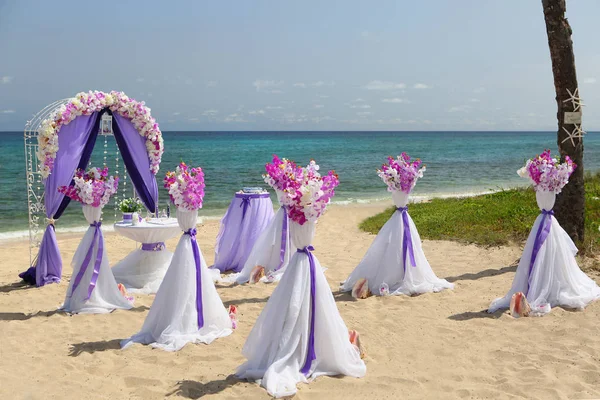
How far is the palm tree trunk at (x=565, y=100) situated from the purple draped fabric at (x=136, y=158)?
7.34 meters

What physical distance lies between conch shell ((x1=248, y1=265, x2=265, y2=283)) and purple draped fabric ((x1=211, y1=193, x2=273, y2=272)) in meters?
0.87

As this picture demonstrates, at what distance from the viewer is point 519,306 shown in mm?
7605

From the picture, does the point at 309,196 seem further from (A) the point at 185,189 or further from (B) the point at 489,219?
(B) the point at 489,219

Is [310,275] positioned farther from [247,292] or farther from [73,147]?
[73,147]

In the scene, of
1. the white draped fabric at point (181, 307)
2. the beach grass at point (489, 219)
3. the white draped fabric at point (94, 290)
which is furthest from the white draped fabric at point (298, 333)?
the beach grass at point (489, 219)

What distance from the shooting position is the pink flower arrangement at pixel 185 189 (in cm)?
677

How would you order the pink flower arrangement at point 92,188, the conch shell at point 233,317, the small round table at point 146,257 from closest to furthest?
the conch shell at point 233,317 → the pink flower arrangement at point 92,188 → the small round table at point 146,257

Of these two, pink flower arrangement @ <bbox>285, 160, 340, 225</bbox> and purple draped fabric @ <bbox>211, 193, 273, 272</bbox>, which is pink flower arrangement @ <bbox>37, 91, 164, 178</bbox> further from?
pink flower arrangement @ <bbox>285, 160, 340, 225</bbox>

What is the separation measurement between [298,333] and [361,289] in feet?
10.5

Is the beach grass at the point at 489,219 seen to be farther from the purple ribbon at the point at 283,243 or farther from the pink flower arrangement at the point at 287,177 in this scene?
the pink flower arrangement at the point at 287,177

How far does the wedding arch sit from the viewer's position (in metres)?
8.82

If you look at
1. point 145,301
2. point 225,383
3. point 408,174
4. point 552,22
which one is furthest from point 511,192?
point 225,383

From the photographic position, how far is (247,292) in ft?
30.3

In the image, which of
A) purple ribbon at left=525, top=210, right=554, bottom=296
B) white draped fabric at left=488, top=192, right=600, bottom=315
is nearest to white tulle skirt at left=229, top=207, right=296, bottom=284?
white draped fabric at left=488, top=192, right=600, bottom=315
